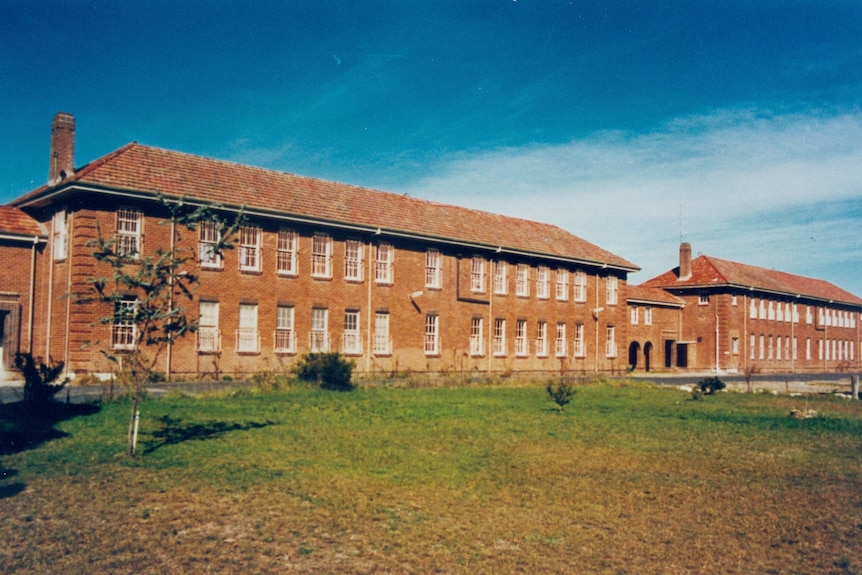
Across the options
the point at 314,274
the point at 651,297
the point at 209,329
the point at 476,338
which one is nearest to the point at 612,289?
the point at 651,297

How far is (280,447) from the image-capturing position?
40.4 ft

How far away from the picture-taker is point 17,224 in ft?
88.2

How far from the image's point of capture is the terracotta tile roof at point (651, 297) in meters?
49.5

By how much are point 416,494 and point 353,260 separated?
22.7m

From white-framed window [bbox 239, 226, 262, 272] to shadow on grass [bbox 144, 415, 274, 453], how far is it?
1361cm

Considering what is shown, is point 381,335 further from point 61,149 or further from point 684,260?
point 684,260

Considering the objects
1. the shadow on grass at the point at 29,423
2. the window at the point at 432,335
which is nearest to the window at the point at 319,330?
the window at the point at 432,335

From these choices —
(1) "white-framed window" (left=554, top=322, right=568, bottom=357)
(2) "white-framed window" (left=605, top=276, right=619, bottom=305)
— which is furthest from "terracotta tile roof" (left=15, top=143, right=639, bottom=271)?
(1) "white-framed window" (left=554, top=322, right=568, bottom=357)

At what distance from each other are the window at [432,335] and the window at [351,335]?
12.9 feet

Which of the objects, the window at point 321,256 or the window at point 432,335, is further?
the window at point 432,335

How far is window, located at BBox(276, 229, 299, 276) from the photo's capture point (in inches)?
1146

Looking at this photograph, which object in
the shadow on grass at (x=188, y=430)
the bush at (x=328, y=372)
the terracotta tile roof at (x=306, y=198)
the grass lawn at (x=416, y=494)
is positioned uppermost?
the terracotta tile roof at (x=306, y=198)

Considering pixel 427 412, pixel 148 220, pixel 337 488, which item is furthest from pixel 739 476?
pixel 148 220

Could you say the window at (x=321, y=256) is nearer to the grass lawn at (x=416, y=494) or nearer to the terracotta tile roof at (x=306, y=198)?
the terracotta tile roof at (x=306, y=198)
